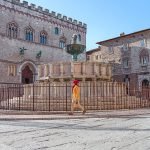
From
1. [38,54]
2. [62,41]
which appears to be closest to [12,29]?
[38,54]

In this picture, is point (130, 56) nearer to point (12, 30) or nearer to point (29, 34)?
point (29, 34)

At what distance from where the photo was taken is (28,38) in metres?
33.9

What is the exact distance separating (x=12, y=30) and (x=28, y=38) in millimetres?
2258

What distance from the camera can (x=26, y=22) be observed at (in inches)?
1328

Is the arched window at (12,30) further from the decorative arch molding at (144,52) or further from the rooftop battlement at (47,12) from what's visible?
the decorative arch molding at (144,52)

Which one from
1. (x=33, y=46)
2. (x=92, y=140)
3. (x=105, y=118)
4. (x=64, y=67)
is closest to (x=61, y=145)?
(x=92, y=140)

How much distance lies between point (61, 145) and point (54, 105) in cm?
742

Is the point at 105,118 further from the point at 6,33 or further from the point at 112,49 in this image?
the point at 112,49

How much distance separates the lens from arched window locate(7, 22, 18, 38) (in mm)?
31984

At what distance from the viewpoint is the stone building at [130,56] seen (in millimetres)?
37188

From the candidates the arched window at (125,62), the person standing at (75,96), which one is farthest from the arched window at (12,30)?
the person standing at (75,96)

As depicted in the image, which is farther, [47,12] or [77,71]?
[47,12]

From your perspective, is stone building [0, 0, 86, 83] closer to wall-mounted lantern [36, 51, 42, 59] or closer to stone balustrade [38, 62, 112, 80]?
wall-mounted lantern [36, 51, 42, 59]

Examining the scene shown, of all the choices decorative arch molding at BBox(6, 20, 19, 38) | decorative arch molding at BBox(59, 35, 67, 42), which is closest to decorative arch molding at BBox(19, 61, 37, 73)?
decorative arch molding at BBox(6, 20, 19, 38)
